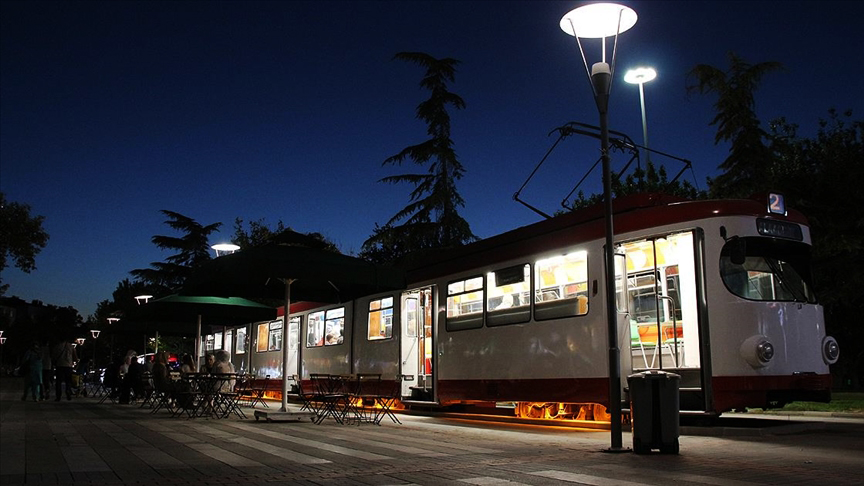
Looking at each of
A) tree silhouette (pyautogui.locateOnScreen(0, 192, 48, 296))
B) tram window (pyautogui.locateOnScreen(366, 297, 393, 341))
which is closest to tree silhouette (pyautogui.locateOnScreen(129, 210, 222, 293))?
tree silhouette (pyautogui.locateOnScreen(0, 192, 48, 296))

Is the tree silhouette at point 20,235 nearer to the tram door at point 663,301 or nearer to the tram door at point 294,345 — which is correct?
the tram door at point 294,345

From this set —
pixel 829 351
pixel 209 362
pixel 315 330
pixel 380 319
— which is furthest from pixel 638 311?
pixel 315 330

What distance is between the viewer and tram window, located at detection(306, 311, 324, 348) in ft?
64.9

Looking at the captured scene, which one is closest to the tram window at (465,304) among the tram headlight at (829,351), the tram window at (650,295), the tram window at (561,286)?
the tram window at (561,286)

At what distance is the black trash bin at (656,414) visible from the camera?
785cm

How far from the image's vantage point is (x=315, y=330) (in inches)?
797

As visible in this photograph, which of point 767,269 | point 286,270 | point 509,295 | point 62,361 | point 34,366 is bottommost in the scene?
point 34,366

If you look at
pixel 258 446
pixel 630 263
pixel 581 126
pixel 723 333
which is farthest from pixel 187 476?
pixel 581 126

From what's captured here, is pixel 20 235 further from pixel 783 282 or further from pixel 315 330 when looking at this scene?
pixel 783 282

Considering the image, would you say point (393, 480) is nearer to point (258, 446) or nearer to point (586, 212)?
point (258, 446)

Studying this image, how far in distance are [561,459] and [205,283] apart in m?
6.80

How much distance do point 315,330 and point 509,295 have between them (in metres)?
9.03

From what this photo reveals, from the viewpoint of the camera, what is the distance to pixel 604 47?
30.1ft

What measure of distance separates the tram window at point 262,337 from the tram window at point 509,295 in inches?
502
